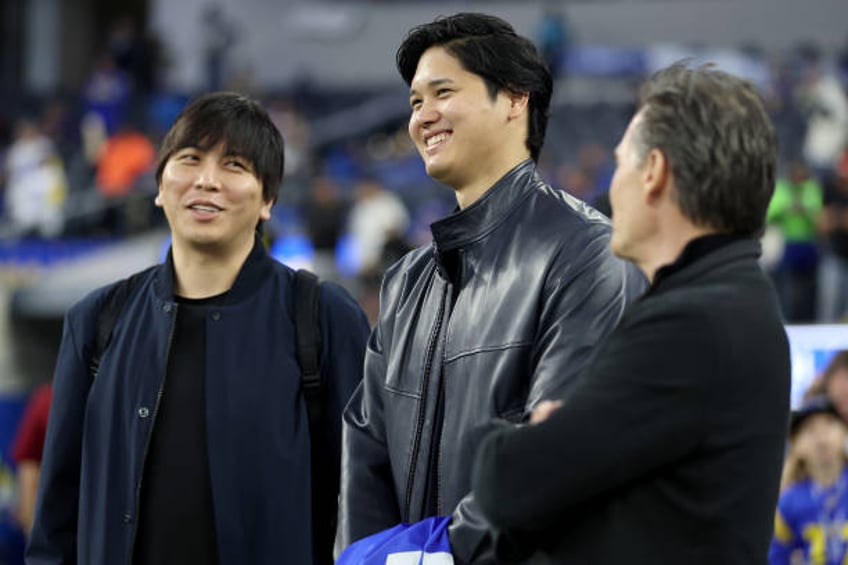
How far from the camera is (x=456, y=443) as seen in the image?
9.14ft

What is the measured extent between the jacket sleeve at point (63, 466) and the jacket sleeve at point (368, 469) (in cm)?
73

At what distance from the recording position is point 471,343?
2818mm

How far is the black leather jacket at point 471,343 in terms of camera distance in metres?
2.74

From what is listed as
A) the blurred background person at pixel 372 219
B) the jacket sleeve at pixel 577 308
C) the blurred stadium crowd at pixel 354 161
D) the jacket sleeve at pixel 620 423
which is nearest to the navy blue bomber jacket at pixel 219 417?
the jacket sleeve at pixel 577 308

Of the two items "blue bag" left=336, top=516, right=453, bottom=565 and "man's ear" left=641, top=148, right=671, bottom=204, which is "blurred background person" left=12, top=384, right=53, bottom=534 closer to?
"blue bag" left=336, top=516, right=453, bottom=565

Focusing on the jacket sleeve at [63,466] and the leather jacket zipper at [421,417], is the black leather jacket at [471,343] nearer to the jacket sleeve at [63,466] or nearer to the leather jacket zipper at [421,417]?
the leather jacket zipper at [421,417]

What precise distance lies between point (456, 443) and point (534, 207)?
0.48 m

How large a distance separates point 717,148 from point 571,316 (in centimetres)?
55

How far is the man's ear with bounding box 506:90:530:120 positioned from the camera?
298 cm

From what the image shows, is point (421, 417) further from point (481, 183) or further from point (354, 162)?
point (354, 162)

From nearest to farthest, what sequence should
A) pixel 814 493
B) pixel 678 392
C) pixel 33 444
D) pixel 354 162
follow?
pixel 678 392 < pixel 814 493 < pixel 33 444 < pixel 354 162

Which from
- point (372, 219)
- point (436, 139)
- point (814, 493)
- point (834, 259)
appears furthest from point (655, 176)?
point (372, 219)

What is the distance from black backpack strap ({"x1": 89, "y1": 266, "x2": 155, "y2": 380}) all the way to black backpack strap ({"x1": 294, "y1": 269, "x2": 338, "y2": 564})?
397 millimetres

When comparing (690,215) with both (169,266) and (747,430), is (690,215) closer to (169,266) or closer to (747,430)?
(747,430)
